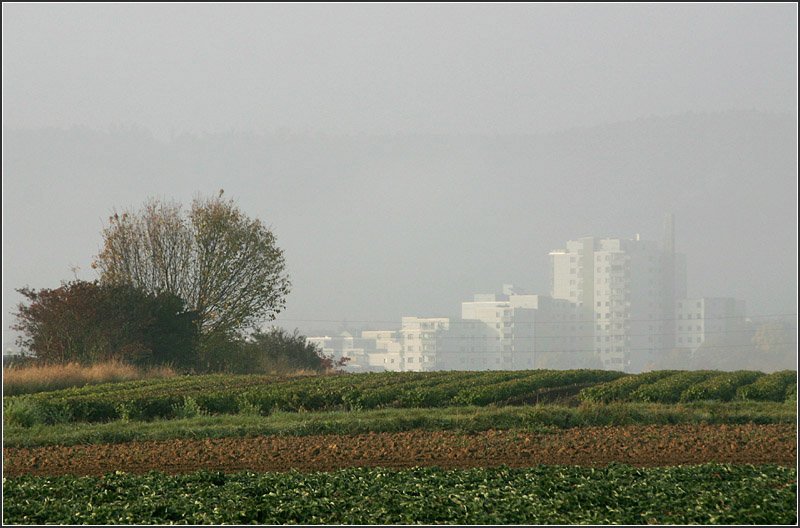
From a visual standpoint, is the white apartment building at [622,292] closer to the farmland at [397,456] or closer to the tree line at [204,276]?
the tree line at [204,276]

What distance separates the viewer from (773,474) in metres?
9.19

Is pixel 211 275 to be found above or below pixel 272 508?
above

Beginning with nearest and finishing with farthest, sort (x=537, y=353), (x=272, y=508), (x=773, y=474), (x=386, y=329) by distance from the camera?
(x=272, y=508) < (x=773, y=474) < (x=386, y=329) < (x=537, y=353)

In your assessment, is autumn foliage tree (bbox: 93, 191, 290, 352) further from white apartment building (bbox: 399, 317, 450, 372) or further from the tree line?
white apartment building (bbox: 399, 317, 450, 372)

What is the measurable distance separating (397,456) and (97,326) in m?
17.5

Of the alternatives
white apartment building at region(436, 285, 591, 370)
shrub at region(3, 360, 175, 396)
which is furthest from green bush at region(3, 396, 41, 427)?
white apartment building at region(436, 285, 591, 370)

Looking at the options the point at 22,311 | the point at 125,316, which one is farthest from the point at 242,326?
the point at 22,311

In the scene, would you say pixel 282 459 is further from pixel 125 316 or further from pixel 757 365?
pixel 757 365

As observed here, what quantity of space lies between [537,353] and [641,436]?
1909 inches

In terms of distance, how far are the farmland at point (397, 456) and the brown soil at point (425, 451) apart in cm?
4

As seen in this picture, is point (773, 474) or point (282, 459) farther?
point (282, 459)

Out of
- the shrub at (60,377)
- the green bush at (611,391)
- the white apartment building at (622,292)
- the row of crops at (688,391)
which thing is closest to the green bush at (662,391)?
Result: the row of crops at (688,391)

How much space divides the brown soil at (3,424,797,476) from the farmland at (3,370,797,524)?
0.04m

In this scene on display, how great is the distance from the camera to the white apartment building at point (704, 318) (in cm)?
5950
